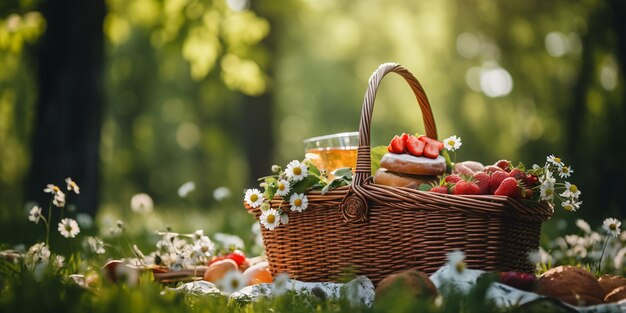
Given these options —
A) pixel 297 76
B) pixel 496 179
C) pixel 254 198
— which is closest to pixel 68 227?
pixel 254 198

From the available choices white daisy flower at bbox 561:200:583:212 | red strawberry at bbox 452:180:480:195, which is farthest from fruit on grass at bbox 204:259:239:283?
white daisy flower at bbox 561:200:583:212

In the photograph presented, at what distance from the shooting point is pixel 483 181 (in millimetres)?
2932

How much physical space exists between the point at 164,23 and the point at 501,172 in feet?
16.1

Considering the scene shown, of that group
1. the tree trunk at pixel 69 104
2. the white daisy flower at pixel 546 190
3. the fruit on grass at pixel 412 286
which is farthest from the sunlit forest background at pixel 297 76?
the white daisy flower at pixel 546 190

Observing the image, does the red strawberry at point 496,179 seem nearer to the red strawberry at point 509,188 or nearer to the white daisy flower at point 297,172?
the red strawberry at point 509,188

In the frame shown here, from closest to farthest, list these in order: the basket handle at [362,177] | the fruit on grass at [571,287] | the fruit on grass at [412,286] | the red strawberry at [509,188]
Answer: the fruit on grass at [412,286] < the fruit on grass at [571,287] < the red strawberry at [509,188] < the basket handle at [362,177]

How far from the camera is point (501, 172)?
2916 millimetres

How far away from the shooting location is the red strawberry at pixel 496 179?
114 inches

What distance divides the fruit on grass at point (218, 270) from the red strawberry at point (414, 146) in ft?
3.62

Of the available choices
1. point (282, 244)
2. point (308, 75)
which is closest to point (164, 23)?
point (282, 244)

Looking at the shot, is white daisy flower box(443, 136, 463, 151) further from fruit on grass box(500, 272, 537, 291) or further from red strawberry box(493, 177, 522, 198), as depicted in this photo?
fruit on grass box(500, 272, 537, 291)

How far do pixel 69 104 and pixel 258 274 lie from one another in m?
3.64

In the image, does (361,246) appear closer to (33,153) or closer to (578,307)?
(578,307)

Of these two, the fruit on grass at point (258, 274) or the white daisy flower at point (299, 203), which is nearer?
the white daisy flower at point (299, 203)
